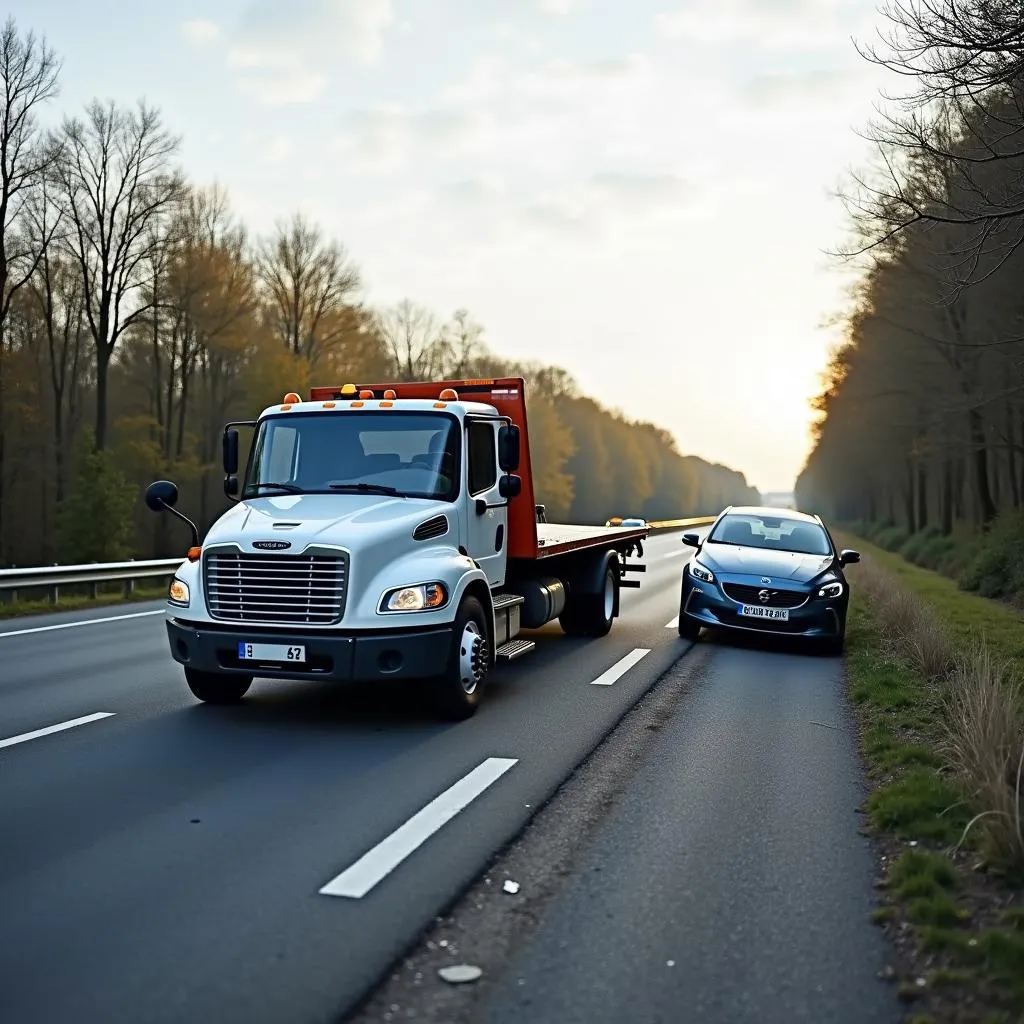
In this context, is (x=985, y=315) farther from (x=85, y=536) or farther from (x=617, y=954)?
(x=85, y=536)

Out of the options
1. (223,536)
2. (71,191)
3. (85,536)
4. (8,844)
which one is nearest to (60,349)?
(71,191)

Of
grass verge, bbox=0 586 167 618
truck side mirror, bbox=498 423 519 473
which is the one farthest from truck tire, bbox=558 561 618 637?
grass verge, bbox=0 586 167 618

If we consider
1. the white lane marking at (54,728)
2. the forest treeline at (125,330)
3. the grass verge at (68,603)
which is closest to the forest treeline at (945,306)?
the white lane marking at (54,728)

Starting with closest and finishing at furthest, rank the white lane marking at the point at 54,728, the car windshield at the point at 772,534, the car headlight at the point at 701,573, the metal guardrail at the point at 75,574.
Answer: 1. the white lane marking at the point at 54,728
2. the car headlight at the point at 701,573
3. the car windshield at the point at 772,534
4. the metal guardrail at the point at 75,574

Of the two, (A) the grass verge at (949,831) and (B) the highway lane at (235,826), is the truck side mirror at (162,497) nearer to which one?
(B) the highway lane at (235,826)

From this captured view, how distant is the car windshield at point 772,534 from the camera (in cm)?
1459

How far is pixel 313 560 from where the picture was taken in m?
7.98

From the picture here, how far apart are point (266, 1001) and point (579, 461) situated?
371 feet

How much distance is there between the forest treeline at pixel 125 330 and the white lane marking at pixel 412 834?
107 ft

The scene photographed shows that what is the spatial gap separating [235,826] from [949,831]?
140 inches

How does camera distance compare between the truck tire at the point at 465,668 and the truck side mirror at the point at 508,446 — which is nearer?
the truck tire at the point at 465,668

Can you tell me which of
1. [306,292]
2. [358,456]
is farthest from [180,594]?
[306,292]

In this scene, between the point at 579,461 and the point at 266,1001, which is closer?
the point at 266,1001

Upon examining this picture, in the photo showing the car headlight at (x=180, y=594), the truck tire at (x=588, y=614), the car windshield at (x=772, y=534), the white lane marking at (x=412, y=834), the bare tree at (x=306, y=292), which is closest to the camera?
the white lane marking at (x=412, y=834)
